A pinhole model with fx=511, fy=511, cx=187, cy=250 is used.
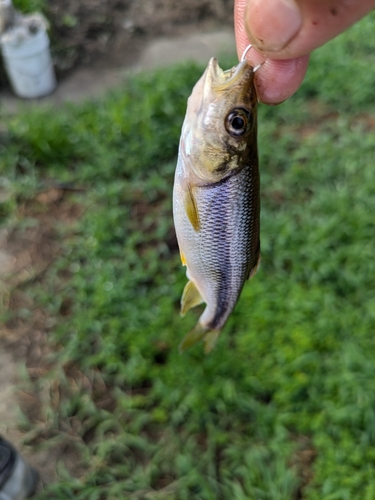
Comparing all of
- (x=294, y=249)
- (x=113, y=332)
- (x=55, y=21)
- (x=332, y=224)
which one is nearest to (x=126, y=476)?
(x=113, y=332)

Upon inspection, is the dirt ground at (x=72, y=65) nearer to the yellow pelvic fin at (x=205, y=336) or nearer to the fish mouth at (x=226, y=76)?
the yellow pelvic fin at (x=205, y=336)

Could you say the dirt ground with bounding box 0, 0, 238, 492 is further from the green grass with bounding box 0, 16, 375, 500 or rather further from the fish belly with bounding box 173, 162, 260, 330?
the fish belly with bounding box 173, 162, 260, 330

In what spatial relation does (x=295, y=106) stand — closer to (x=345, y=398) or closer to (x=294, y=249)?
(x=294, y=249)

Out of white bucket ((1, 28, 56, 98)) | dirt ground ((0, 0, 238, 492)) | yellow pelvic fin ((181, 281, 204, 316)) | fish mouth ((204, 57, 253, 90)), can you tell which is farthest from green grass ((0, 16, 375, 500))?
fish mouth ((204, 57, 253, 90))

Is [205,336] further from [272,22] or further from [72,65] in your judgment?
[72,65]

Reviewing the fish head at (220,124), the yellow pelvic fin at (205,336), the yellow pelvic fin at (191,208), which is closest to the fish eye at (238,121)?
the fish head at (220,124)

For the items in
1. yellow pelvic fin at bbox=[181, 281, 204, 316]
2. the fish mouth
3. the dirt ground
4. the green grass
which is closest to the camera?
the fish mouth

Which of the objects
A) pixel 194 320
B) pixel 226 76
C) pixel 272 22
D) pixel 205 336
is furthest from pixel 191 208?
pixel 194 320
